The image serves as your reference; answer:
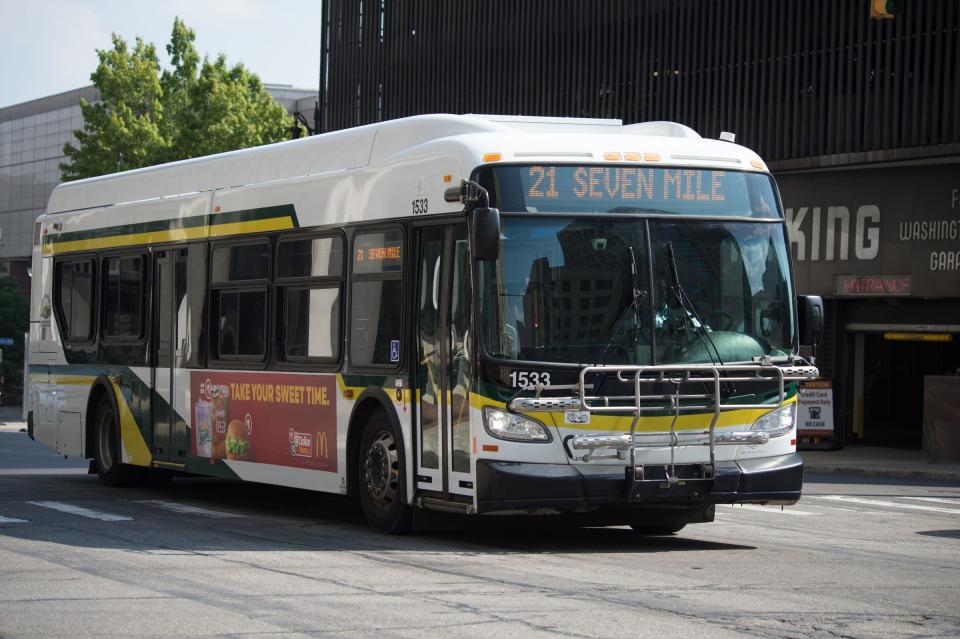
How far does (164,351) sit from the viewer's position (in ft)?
55.6

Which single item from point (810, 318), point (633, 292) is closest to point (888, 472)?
point (810, 318)

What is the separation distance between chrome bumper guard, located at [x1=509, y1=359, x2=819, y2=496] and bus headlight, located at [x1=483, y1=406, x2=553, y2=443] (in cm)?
10

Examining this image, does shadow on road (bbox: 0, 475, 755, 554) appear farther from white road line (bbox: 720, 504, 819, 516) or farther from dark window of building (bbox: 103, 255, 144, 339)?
white road line (bbox: 720, 504, 819, 516)

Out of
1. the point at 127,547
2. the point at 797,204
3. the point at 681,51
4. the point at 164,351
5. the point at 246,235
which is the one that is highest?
the point at 681,51

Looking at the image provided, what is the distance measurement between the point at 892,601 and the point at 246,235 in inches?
316

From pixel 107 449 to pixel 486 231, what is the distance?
896cm

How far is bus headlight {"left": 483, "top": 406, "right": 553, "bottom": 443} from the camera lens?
11492 mm

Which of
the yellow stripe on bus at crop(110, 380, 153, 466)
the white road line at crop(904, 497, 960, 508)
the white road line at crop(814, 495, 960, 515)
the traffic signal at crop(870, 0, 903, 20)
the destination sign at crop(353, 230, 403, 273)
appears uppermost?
the traffic signal at crop(870, 0, 903, 20)

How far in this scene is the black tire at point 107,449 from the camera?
18.5m

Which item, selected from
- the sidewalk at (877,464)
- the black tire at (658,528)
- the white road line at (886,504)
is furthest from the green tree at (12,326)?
the black tire at (658,528)

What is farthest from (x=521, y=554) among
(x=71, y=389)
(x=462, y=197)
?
(x=71, y=389)

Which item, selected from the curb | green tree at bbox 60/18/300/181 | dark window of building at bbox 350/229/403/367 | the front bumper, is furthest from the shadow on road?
green tree at bbox 60/18/300/181

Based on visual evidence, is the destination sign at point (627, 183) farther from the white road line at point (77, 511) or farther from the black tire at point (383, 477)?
the white road line at point (77, 511)

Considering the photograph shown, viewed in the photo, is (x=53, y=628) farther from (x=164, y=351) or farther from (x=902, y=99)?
(x=902, y=99)
